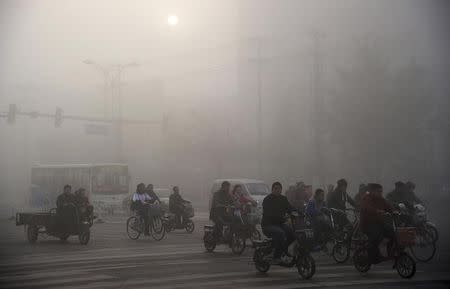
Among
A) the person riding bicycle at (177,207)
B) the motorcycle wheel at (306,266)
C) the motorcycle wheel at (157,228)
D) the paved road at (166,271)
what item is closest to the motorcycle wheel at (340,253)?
the paved road at (166,271)

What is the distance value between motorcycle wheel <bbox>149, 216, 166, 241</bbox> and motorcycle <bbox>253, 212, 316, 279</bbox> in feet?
27.1

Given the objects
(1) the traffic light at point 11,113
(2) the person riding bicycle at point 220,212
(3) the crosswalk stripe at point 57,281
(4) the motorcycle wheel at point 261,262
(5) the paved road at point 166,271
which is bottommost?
(5) the paved road at point 166,271

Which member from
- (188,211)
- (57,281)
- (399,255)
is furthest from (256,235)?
(57,281)

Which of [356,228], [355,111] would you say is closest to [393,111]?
[355,111]

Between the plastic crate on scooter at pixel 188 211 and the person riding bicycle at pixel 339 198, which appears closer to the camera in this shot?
the person riding bicycle at pixel 339 198

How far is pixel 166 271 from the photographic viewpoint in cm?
1164

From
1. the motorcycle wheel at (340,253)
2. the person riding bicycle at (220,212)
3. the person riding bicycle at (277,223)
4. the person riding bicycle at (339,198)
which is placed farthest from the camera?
the person riding bicycle at (220,212)

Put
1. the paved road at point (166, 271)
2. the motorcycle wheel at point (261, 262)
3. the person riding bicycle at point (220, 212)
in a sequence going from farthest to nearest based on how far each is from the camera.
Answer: the person riding bicycle at point (220, 212) < the motorcycle wheel at point (261, 262) < the paved road at point (166, 271)

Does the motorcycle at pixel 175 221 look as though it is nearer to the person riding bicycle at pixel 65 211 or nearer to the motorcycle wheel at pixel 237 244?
the person riding bicycle at pixel 65 211

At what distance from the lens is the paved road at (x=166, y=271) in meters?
10.1

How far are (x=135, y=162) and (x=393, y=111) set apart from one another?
30.7 meters

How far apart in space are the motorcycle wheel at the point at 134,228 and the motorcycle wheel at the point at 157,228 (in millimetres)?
389

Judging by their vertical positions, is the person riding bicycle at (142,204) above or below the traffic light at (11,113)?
below

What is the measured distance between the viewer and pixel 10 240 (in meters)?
19.7
